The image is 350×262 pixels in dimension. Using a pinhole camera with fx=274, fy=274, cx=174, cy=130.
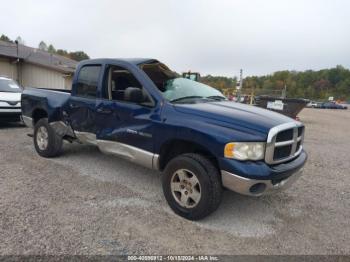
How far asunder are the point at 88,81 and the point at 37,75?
1715 cm

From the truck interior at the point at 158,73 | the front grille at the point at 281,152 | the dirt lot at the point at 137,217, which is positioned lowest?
the dirt lot at the point at 137,217

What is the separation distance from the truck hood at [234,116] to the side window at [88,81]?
1773mm

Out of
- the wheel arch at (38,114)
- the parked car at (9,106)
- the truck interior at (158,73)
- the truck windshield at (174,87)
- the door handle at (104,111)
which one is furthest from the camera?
the parked car at (9,106)

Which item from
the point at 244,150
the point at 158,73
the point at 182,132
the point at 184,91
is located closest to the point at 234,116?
the point at 244,150

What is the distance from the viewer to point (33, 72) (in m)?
19.5

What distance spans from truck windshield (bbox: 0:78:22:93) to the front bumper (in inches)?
345

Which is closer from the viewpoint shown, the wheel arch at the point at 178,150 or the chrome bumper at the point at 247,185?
the chrome bumper at the point at 247,185

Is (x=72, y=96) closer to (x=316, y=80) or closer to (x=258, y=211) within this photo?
(x=258, y=211)

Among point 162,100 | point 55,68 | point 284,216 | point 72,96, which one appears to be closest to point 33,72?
point 55,68

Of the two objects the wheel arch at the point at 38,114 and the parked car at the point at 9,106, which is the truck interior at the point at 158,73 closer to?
the wheel arch at the point at 38,114

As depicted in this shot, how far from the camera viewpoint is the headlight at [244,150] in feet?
9.86

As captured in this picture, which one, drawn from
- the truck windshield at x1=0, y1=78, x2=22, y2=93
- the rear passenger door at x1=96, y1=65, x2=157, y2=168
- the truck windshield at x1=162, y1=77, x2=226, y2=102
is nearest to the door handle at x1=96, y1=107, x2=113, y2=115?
the rear passenger door at x1=96, y1=65, x2=157, y2=168

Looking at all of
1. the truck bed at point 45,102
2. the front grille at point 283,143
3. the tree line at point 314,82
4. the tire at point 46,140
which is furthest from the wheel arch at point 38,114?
the tree line at point 314,82

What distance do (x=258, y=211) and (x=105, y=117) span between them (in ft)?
8.74
